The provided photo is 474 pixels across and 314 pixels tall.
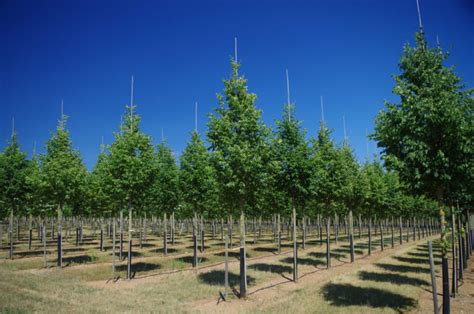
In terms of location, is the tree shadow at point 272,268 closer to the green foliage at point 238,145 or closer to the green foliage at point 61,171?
the green foliage at point 238,145

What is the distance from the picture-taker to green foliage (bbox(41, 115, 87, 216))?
2391 cm

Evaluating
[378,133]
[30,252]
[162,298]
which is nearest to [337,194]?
[378,133]

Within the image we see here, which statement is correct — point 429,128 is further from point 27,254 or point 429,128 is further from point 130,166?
point 27,254

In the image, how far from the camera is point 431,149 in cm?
1188

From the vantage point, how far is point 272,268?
24.2 meters

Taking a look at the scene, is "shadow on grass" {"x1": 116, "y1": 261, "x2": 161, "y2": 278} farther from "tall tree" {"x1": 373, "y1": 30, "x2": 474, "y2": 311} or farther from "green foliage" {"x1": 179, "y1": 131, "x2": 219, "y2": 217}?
"tall tree" {"x1": 373, "y1": 30, "x2": 474, "y2": 311}

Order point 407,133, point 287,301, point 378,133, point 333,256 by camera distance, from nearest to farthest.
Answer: point 407,133 → point 378,133 → point 287,301 → point 333,256

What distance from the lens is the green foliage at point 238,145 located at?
16.4 m

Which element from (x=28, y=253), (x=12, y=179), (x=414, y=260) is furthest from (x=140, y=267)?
(x=414, y=260)

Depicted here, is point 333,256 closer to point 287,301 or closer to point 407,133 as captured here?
point 287,301

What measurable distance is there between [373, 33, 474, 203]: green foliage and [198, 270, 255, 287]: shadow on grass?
1099 cm

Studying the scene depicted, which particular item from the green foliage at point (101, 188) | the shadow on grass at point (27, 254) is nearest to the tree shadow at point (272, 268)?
the green foliage at point (101, 188)

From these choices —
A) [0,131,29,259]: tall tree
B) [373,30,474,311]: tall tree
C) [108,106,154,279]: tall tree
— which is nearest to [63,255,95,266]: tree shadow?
[0,131,29,259]: tall tree

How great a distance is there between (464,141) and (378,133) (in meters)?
2.79
